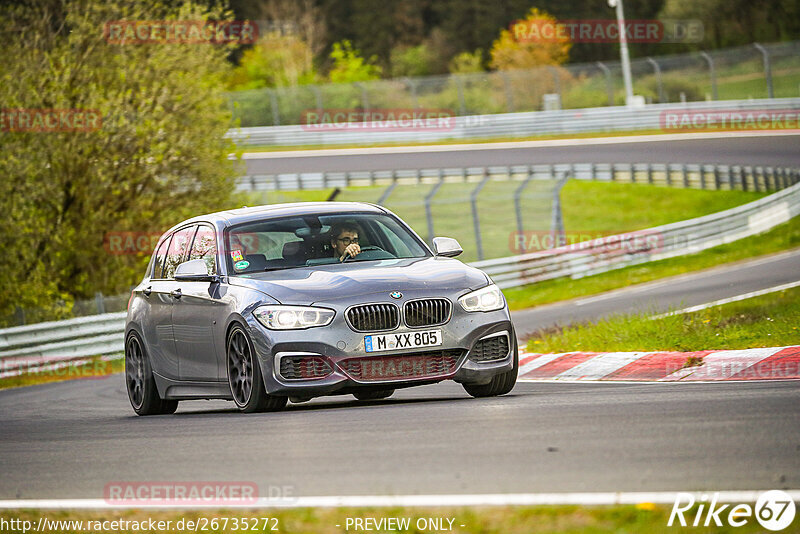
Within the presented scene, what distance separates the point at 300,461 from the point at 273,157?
46511 mm

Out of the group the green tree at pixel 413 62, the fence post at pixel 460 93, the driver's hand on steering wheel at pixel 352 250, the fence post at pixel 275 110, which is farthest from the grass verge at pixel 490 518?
the green tree at pixel 413 62

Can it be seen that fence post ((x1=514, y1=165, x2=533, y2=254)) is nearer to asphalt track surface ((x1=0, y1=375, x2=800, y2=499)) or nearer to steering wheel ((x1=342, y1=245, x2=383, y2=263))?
steering wheel ((x1=342, y1=245, x2=383, y2=263))

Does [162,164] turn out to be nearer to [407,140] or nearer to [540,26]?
[407,140]

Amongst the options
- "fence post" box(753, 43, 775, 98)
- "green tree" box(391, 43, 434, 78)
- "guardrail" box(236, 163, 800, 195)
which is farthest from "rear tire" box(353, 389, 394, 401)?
"green tree" box(391, 43, 434, 78)

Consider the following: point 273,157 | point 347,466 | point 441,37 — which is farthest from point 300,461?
point 441,37

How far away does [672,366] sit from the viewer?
36.3ft

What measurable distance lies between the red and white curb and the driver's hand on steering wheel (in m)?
2.47

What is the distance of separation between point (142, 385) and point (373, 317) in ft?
10.5

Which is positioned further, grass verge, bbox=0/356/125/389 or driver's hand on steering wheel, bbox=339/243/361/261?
grass verge, bbox=0/356/125/389

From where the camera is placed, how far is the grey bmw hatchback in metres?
9.34

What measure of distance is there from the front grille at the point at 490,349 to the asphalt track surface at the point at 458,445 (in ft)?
1.06

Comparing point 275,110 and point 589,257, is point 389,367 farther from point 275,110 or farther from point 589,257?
point 275,110

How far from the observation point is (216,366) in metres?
10.2

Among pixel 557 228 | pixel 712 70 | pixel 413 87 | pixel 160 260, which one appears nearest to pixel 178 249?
pixel 160 260
